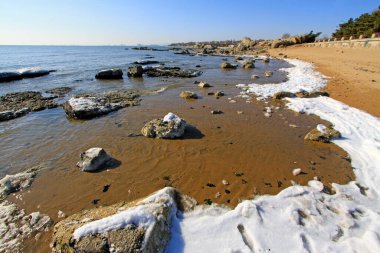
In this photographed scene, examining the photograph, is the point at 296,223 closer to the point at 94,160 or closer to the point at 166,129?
the point at 166,129

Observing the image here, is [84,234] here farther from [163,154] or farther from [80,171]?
[163,154]

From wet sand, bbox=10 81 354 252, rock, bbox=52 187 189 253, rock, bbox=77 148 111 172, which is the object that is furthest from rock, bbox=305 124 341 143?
rock, bbox=77 148 111 172

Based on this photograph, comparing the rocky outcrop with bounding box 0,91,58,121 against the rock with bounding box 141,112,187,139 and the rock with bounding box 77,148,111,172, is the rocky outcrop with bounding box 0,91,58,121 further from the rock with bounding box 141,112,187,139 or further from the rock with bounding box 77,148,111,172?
the rock with bounding box 141,112,187,139

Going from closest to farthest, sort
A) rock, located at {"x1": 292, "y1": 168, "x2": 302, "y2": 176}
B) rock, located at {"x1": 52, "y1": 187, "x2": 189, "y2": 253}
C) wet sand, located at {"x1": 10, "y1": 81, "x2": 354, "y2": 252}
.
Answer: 1. rock, located at {"x1": 52, "y1": 187, "x2": 189, "y2": 253}
2. wet sand, located at {"x1": 10, "y1": 81, "x2": 354, "y2": 252}
3. rock, located at {"x1": 292, "y1": 168, "x2": 302, "y2": 176}

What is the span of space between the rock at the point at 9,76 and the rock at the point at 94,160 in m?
21.6

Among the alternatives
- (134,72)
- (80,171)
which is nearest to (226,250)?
(80,171)

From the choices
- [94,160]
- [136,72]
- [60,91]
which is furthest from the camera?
[136,72]

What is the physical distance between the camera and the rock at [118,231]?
11.8 ft

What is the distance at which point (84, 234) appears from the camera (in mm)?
3727

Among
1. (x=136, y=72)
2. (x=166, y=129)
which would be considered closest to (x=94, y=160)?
(x=166, y=129)

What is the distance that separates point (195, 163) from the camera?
6.78 metres

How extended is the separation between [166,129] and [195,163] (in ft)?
7.07

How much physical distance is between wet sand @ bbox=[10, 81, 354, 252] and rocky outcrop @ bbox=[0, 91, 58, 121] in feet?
13.6

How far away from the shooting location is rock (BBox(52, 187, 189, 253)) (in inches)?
142
